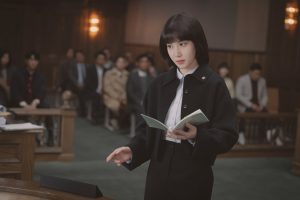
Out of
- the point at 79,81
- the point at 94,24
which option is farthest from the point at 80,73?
A: the point at 94,24

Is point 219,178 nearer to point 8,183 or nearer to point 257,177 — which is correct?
point 257,177

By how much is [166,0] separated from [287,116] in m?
5.68

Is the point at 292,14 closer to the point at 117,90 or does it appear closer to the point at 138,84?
the point at 138,84

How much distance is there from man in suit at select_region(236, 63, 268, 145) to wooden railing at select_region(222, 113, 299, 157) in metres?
0.53

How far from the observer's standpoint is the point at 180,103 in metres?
2.60

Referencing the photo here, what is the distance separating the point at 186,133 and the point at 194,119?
0.10 metres

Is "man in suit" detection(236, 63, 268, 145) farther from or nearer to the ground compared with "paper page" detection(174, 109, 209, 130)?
nearer to the ground

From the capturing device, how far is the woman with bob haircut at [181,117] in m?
2.51

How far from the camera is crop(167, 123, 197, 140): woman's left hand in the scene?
2.35m

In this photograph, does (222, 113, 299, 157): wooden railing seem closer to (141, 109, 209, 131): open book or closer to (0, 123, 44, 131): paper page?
(0, 123, 44, 131): paper page

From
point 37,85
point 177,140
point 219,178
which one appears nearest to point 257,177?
point 219,178

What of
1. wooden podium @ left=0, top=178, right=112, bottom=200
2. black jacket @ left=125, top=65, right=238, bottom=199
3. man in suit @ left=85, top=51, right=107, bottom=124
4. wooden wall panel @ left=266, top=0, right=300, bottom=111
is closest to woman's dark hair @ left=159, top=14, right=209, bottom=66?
black jacket @ left=125, top=65, right=238, bottom=199

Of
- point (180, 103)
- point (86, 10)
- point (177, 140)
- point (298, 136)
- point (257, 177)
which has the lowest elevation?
point (257, 177)

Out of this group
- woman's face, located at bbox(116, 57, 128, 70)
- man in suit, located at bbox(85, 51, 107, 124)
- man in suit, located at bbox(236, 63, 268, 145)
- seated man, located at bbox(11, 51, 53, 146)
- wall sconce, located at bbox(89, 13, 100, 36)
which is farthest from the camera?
wall sconce, located at bbox(89, 13, 100, 36)
